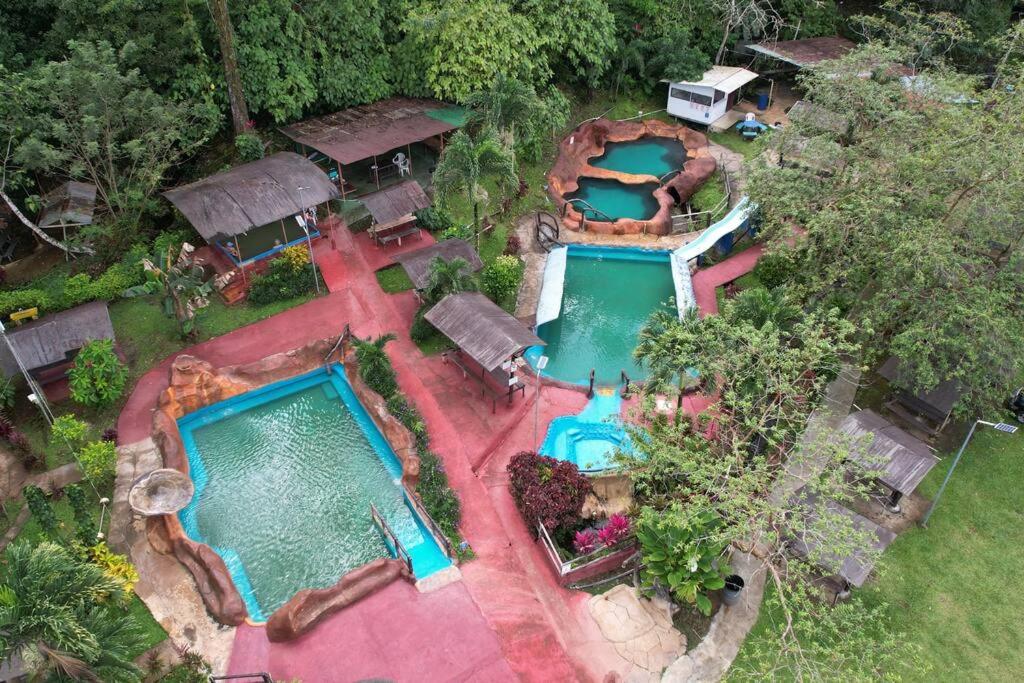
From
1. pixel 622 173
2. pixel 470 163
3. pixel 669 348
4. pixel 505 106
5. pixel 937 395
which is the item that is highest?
pixel 505 106

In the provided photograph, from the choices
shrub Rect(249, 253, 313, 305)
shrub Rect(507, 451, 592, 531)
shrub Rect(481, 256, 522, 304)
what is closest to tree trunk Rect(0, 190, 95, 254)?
shrub Rect(249, 253, 313, 305)

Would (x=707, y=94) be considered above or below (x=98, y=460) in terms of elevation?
above

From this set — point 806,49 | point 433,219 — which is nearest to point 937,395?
point 433,219

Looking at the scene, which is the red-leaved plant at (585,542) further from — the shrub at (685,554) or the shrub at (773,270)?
the shrub at (773,270)

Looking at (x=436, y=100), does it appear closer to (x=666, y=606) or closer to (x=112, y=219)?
(x=112, y=219)

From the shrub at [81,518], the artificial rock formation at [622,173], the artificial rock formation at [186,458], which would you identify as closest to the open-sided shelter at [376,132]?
the artificial rock formation at [622,173]

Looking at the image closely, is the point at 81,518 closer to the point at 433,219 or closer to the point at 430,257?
the point at 430,257
